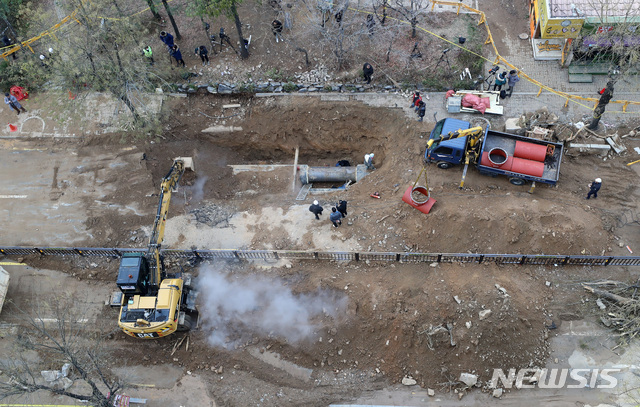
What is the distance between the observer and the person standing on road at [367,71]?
82.5 ft

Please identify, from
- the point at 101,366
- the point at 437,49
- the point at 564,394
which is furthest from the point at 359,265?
the point at 437,49

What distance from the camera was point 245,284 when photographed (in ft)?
67.3

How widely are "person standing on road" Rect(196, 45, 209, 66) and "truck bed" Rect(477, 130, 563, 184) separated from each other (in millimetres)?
16297

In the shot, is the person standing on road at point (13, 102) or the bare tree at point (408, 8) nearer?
the person standing on road at point (13, 102)

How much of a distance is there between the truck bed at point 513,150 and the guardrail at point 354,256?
379 cm

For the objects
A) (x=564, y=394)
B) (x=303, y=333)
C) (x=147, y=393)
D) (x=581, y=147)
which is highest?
(x=581, y=147)

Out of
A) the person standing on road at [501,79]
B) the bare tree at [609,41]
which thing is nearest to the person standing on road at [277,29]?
the person standing on road at [501,79]

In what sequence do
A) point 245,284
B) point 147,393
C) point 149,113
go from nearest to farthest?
1. point 147,393
2. point 245,284
3. point 149,113

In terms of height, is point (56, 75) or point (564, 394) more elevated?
point (56, 75)

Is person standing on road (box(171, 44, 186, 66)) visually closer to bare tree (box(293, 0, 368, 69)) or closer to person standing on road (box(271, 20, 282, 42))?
person standing on road (box(271, 20, 282, 42))

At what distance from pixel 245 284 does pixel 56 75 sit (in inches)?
580

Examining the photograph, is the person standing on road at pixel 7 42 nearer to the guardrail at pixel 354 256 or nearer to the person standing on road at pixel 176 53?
the person standing on road at pixel 176 53

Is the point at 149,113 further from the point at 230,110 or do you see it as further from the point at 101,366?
the point at 101,366

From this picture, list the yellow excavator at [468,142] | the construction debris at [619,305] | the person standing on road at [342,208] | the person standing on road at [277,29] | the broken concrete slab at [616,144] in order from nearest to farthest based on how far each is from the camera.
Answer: the construction debris at [619,305]
the person standing on road at [342,208]
the yellow excavator at [468,142]
the broken concrete slab at [616,144]
the person standing on road at [277,29]
